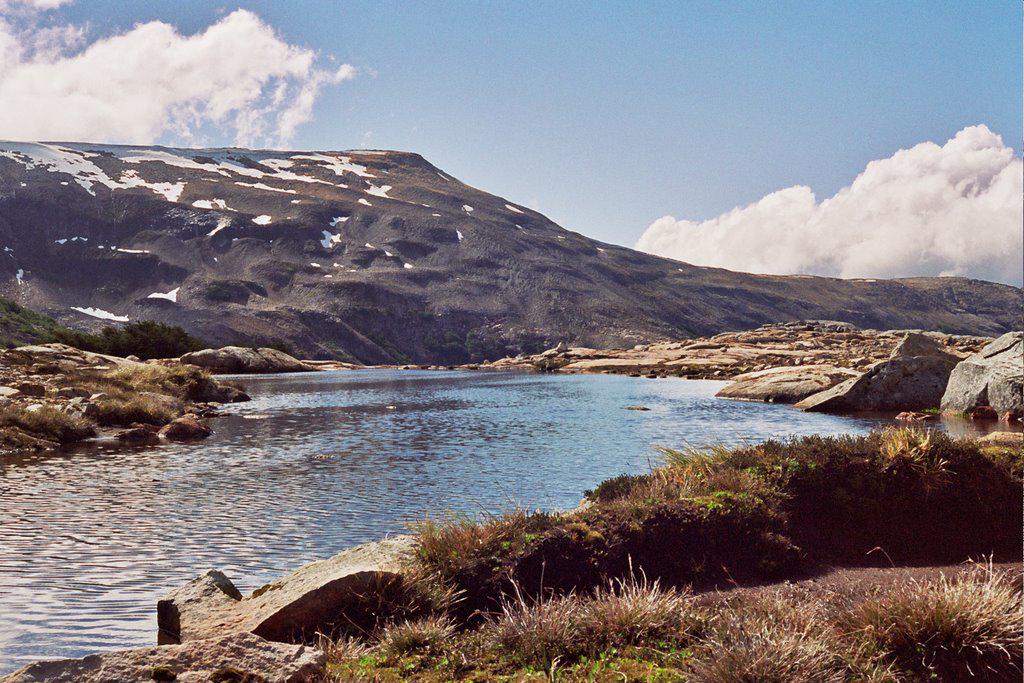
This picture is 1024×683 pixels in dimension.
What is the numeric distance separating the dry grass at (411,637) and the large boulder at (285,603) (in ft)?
2.70

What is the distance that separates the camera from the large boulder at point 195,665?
17.6 ft

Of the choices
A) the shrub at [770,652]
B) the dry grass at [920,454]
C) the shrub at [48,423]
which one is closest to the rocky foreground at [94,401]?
the shrub at [48,423]

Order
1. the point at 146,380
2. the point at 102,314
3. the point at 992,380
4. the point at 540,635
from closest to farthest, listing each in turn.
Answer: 1. the point at 540,635
2. the point at 992,380
3. the point at 146,380
4. the point at 102,314

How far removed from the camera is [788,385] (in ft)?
140

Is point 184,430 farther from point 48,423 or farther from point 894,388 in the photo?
point 894,388

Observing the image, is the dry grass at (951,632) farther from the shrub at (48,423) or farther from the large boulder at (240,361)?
the large boulder at (240,361)

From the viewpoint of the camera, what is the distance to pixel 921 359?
36.8 m

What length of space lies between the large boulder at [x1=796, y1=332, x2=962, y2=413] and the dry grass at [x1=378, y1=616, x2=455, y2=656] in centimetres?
3323

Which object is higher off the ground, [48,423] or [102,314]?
[102,314]

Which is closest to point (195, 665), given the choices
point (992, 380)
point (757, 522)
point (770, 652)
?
point (770, 652)

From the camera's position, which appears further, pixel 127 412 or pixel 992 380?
pixel 992 380

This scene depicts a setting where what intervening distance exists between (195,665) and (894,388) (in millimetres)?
37002

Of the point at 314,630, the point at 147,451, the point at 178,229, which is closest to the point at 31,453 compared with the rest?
the point at 147,451

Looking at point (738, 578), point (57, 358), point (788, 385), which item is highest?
point (57, 358)
